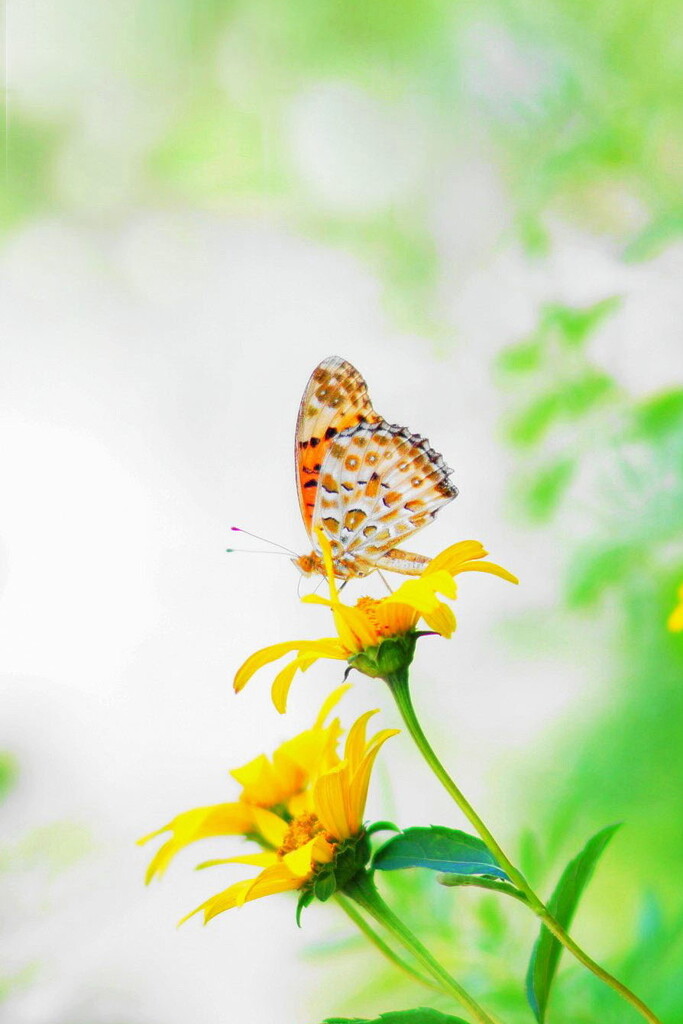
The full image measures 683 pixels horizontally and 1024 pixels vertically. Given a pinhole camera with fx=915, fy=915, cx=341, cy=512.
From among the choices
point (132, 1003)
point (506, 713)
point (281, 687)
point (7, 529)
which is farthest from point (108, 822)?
point (281, 687)

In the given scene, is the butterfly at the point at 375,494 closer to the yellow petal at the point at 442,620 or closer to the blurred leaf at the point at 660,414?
the yellow petal at the point at 442,620

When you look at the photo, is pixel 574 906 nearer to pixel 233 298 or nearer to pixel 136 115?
pixel 233 298

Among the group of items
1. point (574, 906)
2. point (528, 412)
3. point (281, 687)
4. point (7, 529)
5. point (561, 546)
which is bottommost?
point (574, 906)

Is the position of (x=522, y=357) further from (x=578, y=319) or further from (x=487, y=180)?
(x=487, y=180)

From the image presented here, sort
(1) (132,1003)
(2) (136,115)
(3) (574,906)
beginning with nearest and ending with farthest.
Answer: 1. (3) (574,906)
2. (1) (132,1003)
3. (2) (136,115)

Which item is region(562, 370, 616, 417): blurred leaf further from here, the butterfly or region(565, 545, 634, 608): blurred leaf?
the butterfly

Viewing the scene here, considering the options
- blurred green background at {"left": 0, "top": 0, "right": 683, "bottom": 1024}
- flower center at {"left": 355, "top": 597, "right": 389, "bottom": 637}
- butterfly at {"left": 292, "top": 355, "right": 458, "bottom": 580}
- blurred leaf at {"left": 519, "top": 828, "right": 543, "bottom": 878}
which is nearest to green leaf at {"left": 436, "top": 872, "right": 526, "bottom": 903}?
flower center at {"left": 355, "top": 597, "right": 389, "bottom": 637}

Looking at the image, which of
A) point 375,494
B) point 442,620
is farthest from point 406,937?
point 375,494
